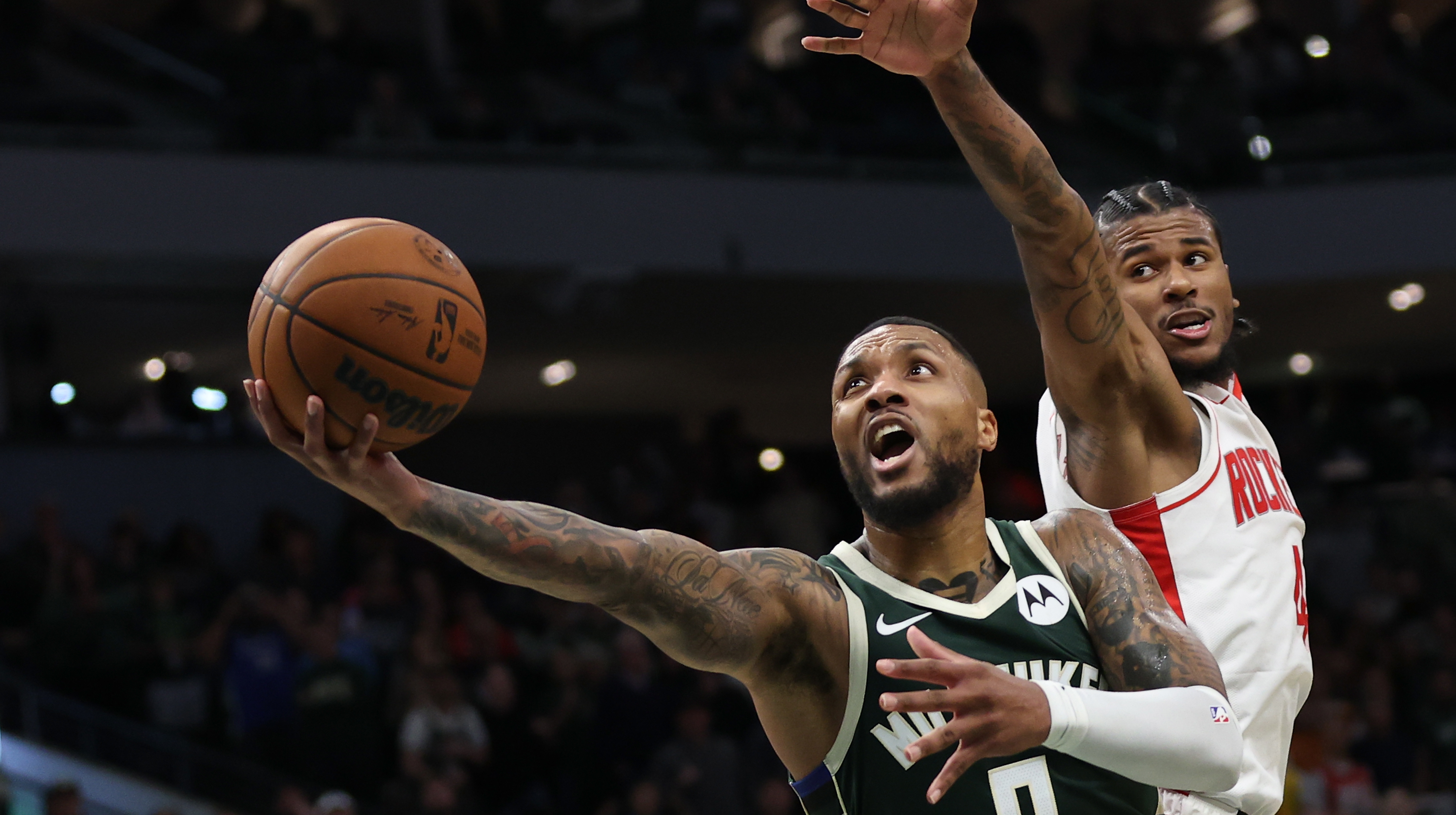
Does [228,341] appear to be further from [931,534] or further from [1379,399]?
A: [931,534]

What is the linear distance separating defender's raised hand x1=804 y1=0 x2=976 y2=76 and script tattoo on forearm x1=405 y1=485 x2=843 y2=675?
97 cm

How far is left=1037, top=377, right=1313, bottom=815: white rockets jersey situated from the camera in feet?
10.8

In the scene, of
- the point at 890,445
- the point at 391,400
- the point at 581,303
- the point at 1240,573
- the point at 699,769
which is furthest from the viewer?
the point at 581,303

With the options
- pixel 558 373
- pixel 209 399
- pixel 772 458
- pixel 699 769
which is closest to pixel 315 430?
pixel 699 769

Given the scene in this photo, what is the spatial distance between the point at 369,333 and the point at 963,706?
4.01 feet

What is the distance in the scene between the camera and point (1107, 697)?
8.97 feet

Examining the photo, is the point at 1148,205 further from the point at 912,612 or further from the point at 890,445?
the point at 912,612

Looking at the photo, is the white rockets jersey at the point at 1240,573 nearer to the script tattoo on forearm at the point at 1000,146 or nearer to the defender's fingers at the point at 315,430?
the script tattoo on forearm at the point at 1000,146

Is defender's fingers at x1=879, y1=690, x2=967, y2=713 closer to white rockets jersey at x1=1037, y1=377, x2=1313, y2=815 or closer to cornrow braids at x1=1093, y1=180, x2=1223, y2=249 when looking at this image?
white rockets jersey at x1=1037, y1=377, x2=1313, y2=815

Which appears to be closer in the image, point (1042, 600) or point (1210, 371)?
point (1042, 600)

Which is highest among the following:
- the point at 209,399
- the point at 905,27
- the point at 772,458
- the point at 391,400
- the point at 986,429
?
the point at 772,458

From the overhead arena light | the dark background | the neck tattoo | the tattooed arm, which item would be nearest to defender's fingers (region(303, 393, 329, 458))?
the neck tattoo

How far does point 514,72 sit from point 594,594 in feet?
37.5

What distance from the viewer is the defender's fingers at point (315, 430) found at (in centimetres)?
263
